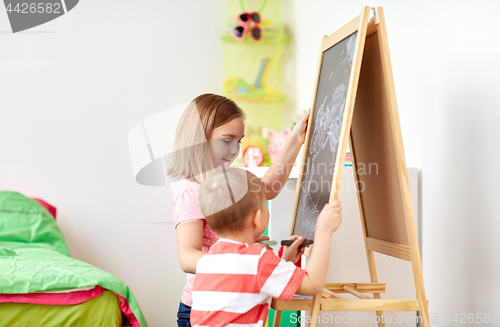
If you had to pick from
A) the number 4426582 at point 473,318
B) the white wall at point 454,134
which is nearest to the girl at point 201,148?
the white wall at point 454,134

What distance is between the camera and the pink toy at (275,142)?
2.57 m

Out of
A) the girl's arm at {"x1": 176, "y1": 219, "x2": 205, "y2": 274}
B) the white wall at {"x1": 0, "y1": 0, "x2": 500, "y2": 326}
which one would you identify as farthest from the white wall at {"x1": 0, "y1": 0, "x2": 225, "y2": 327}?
the girl's arm at {"x1": 176, "y1": 219, "x2": 205, "y2": 274}

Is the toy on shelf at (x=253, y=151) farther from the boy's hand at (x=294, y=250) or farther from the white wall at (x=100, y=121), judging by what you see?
the boy's hand at (x=294, y=250)

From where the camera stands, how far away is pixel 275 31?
2.69 m

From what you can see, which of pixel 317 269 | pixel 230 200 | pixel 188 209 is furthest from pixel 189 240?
pixel 317 269

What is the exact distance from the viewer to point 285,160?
1.36 metres

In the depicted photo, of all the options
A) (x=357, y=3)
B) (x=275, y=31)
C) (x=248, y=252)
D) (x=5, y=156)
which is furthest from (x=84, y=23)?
(x=248, y=252)

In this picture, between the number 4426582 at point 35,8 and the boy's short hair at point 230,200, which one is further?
the number 4426582 at point 35,8

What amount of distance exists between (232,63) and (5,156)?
1.40 meters

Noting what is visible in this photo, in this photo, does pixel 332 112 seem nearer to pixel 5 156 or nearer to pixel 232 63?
pixel 232 63

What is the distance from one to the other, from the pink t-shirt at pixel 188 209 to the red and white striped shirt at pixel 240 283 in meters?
0.19

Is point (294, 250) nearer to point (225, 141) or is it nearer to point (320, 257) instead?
point (320, 257)

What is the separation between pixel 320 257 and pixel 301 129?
21.9 inches

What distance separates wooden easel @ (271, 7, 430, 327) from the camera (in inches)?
Result: 38.3
